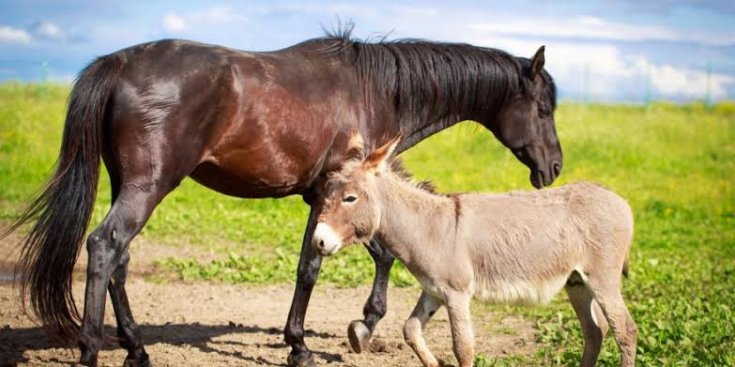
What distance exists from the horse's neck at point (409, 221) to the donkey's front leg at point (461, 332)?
417 mm

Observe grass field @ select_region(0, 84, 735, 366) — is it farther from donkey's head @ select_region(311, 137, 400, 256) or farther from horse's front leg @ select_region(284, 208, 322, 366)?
donkey's head @ select_region(311, 137, 400, 256)

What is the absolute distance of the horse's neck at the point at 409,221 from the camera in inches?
243

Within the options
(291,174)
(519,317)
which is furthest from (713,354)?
(291,174)

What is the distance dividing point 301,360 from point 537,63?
3.17 meters

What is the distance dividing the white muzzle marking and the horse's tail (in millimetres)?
1643

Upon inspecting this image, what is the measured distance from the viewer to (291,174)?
7031 millimetres

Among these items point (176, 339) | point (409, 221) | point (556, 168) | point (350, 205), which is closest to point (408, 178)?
point (409, 221)

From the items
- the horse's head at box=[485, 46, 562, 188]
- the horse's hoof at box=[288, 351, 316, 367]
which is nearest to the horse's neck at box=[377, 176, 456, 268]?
the horse's hoof at box=[288, 351, 316, 367]

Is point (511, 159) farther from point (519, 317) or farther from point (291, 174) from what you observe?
point (291, 174)

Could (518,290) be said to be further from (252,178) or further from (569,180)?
(569,180)

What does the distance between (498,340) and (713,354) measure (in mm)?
1814

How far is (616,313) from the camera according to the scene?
6.19 meters

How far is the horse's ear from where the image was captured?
314 inches

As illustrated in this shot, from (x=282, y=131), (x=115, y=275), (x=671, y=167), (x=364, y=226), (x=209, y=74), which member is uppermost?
(x=209, y=74)
